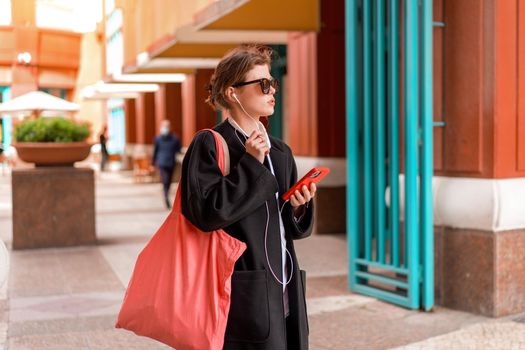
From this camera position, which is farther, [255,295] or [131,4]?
[131,4]

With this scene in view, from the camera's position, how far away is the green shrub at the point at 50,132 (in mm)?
9727

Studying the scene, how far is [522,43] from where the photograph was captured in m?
5.70

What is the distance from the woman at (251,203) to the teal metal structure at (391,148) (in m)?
3.07

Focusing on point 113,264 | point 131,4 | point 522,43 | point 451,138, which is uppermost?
point 131,4

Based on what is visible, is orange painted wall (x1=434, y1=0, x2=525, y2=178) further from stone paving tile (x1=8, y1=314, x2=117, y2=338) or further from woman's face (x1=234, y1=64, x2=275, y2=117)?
woman's face (x1=234, y1=64, x2=275, y2=117)

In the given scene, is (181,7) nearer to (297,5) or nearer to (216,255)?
(297,5)

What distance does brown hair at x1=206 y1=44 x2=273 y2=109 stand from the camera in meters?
2.85


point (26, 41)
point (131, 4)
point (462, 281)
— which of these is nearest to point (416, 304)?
point (462, 281)

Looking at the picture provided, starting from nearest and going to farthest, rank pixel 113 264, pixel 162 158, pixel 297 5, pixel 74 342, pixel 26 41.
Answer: pixel 74 342
pixel 113 264
pixel 297 5
pixel 162 158
pixel 26 41

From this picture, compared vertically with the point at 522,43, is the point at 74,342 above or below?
below

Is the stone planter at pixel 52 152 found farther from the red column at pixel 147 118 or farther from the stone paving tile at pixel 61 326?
the red column at pixel 147 118

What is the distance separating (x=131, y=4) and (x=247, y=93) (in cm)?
1983

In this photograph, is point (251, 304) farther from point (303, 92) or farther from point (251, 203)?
point (303, 92)

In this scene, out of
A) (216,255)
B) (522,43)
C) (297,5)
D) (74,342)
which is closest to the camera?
(216,255)
